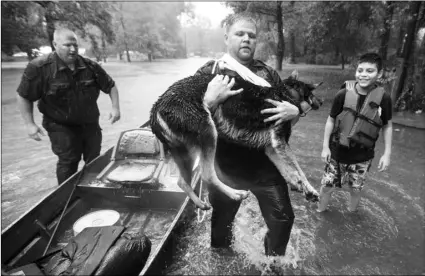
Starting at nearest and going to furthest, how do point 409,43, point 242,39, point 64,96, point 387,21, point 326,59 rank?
point 242,39 → point 64,96 → point 409,43 → point 387,21 → point 326,59

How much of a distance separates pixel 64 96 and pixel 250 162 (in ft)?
10.4

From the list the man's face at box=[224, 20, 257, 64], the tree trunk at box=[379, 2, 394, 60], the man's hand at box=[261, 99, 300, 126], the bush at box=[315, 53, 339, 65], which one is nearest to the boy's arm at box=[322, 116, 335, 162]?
the man's hand at box=[261, 99, 300, 126]

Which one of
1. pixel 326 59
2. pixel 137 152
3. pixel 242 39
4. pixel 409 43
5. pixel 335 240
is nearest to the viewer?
pixel 242 39

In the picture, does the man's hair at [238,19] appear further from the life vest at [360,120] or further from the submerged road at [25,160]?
the submerged road at [25,160]

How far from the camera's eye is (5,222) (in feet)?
14.0

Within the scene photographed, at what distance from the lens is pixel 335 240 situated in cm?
375

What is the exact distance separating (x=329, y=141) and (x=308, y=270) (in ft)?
5.58

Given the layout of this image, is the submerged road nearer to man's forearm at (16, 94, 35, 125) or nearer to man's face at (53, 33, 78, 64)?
man's forearm at (16, 94, 35, 125)

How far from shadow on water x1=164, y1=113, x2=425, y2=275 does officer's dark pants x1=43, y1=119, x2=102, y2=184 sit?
2208mm

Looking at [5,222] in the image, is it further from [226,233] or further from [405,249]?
[405,249]

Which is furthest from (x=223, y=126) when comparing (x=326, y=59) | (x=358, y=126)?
(x=326, y=59)

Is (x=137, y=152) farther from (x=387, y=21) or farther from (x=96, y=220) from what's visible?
(x=387, y=21)

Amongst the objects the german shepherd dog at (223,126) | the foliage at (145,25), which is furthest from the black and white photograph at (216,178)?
the foliage at (145,25)

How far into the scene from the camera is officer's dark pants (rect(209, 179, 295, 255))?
2352 millimetres
